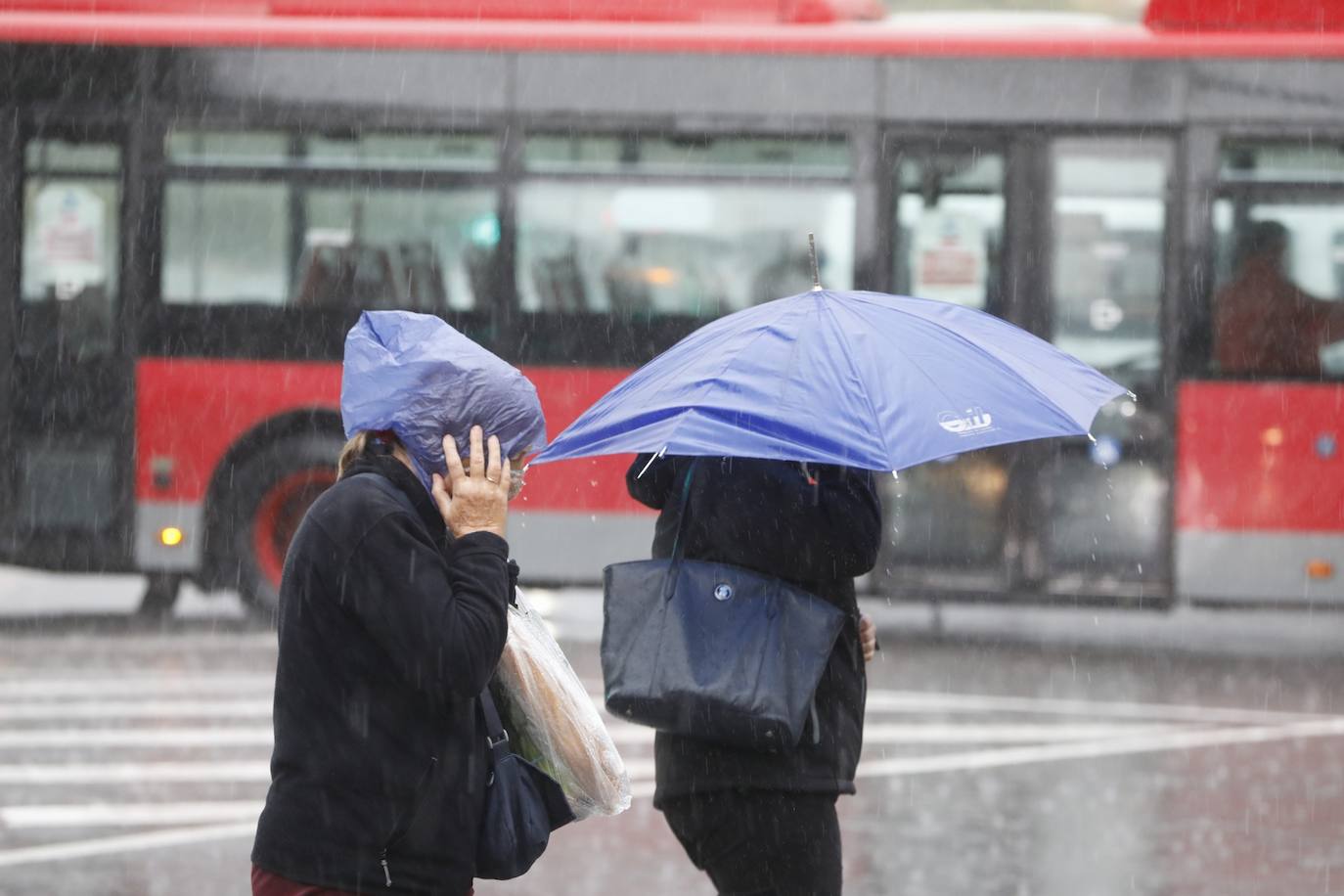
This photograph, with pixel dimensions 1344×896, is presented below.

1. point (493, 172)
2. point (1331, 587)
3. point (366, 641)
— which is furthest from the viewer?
point (493, 172)

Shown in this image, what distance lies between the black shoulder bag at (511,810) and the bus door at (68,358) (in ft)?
30.3

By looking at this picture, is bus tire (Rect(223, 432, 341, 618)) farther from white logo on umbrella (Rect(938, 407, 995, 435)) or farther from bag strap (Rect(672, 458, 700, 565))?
white logo on umbrella (Rect(938, 407, 995, 435))

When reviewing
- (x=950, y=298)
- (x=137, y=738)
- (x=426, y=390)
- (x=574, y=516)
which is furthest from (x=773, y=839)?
(x=950, y=298)

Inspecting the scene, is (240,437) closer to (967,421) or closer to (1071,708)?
(1071,708)

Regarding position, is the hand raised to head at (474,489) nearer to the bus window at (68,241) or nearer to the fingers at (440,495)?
the fingers at (440,495)

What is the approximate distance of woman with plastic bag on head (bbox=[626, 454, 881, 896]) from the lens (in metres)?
3.68

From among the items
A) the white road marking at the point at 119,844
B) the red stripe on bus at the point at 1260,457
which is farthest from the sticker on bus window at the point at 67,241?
the red stripe on bus at the point at 1260,457

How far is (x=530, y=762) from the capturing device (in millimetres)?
3199

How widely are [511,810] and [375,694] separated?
31cm

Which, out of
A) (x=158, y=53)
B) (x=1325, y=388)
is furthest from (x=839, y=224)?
(x=158, y=53)

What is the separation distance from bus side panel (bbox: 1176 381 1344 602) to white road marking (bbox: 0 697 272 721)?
5405 mm

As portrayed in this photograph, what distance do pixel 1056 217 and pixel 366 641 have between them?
370 inches

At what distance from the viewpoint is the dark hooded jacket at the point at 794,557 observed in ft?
12.1

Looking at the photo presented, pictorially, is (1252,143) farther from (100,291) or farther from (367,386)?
(367,386)
